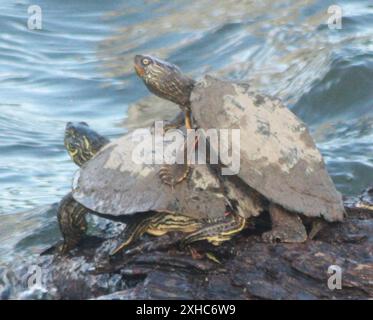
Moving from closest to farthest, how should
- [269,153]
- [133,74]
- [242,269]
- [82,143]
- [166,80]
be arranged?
[242,269]
[269,153]
[166,80]
[82,143]
[133,74]

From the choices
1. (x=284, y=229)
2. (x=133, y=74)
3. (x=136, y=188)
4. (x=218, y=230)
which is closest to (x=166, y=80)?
(x=136, y=188)

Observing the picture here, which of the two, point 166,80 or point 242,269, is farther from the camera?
point 166,80

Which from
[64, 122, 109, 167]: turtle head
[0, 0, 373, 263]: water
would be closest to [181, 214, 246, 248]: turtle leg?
[64, 122, 109, 167]: turtle head

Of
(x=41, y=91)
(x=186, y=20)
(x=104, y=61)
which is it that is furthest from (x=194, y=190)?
(x=186, y=20)

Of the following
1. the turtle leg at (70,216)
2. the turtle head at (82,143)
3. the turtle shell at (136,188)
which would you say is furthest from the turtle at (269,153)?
the turtle leg at (70,216)

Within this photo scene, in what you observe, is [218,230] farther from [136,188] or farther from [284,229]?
[136,188]

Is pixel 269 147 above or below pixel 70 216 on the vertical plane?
above
